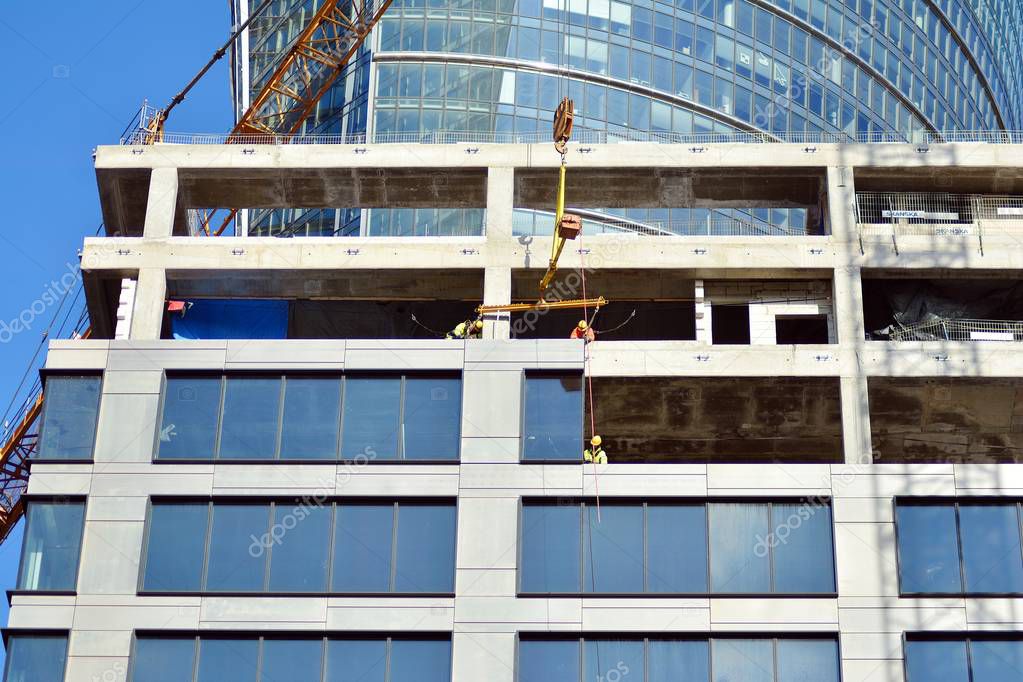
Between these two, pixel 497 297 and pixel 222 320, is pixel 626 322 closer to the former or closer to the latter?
pixel 497 297

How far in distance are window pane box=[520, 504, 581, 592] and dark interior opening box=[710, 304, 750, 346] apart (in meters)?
15.3

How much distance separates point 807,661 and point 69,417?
72.8 ft

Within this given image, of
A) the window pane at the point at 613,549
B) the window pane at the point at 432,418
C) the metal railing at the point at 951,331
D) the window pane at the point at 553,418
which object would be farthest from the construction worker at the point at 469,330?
the metal railing at the point at 951,331

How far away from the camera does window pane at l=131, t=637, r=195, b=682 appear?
45.4 metres

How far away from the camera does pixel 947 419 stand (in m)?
55.6

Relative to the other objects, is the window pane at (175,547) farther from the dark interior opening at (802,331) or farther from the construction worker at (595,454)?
the dark interior opening at (802,331)

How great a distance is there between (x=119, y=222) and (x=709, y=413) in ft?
71.7

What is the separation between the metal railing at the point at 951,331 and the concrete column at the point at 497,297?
13.2 meters

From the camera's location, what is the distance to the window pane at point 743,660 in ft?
149

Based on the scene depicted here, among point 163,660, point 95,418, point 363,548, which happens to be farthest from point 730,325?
point 163,660

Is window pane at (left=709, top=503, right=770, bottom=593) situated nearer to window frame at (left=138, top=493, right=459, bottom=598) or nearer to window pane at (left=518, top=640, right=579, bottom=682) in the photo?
window pane at (left=518, top=640, right=579, bottom=682)

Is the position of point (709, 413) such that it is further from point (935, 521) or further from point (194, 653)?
point (194, 653)

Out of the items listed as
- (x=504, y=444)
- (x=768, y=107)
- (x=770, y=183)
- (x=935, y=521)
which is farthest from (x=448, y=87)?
(x=935, y=521)

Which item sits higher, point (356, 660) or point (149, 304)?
point (149, 304)
